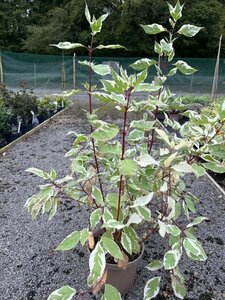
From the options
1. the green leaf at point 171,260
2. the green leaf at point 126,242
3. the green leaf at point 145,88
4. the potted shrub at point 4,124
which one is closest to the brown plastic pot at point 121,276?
the green leaf at point 126,242

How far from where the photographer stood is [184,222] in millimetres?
2297

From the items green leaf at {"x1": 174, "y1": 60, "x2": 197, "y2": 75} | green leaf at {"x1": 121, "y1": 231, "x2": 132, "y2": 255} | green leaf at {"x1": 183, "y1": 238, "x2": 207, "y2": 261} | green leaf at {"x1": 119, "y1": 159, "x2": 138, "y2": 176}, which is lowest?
green leaf at {"x1": 121, "y1": 231, "x2": 132, "y2": 255}

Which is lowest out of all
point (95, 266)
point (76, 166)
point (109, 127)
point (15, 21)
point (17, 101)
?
point (17, 101)

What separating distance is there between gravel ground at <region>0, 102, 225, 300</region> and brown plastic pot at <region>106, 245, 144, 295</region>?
8 centimetres

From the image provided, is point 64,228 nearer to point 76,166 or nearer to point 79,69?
point 76,166

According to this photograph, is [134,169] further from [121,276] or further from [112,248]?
[121,276]

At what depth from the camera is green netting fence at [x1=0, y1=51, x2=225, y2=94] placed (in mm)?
9547

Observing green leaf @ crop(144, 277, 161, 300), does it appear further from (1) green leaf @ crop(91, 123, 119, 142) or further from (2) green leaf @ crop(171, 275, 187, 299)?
(1) green leaf @ crop(91, 123, 119, 142)

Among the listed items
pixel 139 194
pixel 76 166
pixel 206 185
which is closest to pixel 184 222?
pixel 206 185

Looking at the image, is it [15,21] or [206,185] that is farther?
[15,21]

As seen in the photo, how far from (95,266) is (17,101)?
419 cm

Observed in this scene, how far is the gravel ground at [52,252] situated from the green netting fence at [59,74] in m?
7.24

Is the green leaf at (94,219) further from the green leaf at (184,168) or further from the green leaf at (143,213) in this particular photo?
the green leaf at (184,168)

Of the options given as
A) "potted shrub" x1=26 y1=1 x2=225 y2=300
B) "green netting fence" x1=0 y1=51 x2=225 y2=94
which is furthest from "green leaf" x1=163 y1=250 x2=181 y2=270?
"green netting fence" x1=0 y1=51 x2=225 y2=94
